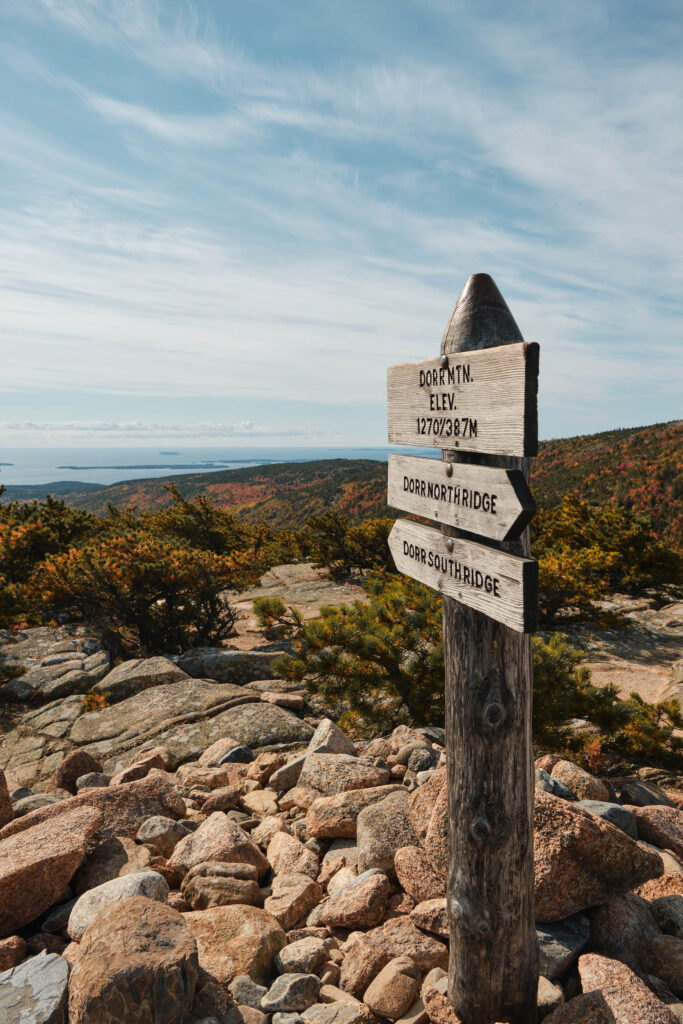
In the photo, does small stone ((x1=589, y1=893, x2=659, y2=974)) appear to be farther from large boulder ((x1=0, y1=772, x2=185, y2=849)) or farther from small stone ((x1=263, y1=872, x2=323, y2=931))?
large boulder ((x1=0, y1=772, x2=185, y2=849))

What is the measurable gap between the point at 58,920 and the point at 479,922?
89.2 inches

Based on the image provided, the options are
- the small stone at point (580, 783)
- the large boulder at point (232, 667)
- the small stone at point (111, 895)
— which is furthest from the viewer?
the large boulder at point (232, 667)

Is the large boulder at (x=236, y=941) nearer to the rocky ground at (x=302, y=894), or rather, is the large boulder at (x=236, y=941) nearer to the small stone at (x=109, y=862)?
the rocky ground at (x=302, y=894)

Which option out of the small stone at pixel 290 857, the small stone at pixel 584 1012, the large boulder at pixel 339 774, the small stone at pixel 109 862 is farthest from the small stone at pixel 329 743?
the small stone at pixel 584 1012

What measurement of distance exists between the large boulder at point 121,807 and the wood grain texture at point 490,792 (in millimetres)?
2527

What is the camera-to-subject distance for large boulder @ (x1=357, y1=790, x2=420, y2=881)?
339cm

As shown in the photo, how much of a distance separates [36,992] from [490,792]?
1983 millimetres

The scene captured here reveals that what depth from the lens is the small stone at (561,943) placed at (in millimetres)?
2619

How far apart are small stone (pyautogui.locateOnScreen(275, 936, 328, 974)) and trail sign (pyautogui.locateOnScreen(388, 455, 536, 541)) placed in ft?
6.99

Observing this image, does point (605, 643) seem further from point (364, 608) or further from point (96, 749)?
point (96, 749)

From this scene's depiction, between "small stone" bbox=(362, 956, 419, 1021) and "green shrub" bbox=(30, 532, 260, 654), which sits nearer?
"small stone" bbox=(362, 956, 419, 1021)

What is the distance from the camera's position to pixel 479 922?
232 cm

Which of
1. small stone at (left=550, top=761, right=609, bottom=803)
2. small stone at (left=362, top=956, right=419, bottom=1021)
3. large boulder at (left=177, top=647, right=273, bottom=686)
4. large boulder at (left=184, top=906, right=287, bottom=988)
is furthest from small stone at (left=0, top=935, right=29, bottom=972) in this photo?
large boulder at (left=177, top=647, right=273, bottom=686)

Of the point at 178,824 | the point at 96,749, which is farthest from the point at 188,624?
the point at 178,824
